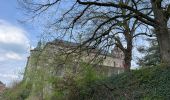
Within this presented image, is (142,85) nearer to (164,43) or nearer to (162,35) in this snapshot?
(164,43)

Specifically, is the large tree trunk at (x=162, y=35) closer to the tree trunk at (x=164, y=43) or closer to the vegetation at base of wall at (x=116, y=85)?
the tree trunk at (x=164, y=43)

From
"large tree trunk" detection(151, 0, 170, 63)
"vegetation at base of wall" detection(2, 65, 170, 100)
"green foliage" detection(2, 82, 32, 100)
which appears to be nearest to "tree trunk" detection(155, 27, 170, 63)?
"large tree trunk" detection(151, 0, 170, 63)

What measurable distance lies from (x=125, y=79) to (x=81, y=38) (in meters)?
3.48

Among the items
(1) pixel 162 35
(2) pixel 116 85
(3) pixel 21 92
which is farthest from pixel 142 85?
(3) pixel 21 92

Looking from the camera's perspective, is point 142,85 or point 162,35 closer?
point 142,85

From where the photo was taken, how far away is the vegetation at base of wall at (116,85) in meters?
14.0

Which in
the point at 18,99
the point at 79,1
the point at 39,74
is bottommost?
the point at 18,99

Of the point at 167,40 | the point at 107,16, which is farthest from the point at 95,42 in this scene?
the point at 167,40

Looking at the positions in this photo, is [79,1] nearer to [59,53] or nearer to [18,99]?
[59,53]

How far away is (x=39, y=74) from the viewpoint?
29922 millimetres

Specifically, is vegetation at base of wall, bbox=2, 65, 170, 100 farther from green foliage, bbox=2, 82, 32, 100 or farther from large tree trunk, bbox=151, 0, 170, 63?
green foliage, bbox=2, 82, 32, 100

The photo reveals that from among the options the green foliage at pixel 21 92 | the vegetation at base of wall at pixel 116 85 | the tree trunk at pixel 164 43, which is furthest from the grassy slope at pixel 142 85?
the green foliage at pixel 21 92

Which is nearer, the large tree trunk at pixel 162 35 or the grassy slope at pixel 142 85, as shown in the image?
the grassy slope at pixel 142 85

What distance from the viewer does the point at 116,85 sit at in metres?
16.9
